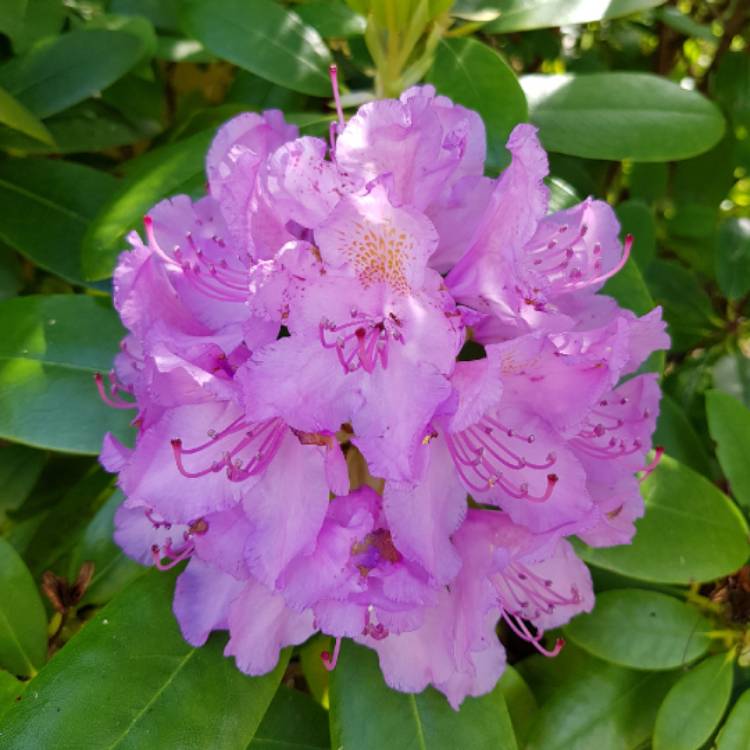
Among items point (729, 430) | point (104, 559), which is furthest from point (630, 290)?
point (104, 559)

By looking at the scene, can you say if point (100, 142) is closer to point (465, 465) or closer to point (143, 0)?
point (143, 0)

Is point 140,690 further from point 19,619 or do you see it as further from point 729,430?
point 729,430

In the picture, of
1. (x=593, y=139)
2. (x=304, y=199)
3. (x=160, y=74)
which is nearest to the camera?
(x=304, y=199)

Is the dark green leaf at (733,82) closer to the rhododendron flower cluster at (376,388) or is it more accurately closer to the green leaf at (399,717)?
the rhododendron flower cluster at (376,388)

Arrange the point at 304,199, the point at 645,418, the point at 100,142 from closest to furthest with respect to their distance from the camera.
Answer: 1. the point at 304,199
2. the point at 645,418
3. the point at 100,142

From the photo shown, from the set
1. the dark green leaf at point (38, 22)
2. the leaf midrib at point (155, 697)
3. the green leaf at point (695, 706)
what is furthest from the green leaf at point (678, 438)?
the dark green leaf at point (38, 22)

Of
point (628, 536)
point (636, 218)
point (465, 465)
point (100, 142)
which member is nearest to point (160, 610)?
point (465, 465)

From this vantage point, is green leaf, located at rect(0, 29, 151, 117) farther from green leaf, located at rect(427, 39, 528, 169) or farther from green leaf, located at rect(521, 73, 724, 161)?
green leaf, located at rect(521, 73, 724, 161)
